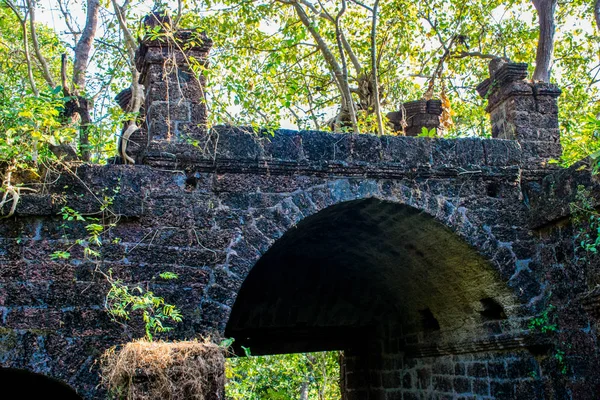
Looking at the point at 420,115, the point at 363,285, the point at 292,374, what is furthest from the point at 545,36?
the point at 292,374

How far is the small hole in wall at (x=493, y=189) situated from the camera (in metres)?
5.98

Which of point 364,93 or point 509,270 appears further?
point 364,93

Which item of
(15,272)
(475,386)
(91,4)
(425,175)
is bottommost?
(475,386)

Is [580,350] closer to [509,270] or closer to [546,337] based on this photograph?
[546,337]

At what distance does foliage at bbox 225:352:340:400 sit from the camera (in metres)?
11.5

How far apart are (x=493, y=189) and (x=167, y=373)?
3741mm

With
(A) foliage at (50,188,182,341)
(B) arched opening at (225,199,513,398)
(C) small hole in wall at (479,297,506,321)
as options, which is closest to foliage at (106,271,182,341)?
(A) foliage at (50,188,182,341)

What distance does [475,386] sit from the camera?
247 inches

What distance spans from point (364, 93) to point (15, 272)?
25.3 feet

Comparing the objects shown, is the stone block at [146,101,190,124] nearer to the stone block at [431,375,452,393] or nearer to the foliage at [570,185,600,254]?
the foliage at [570,185,600,254]

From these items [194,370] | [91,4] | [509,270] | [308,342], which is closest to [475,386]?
[509,270]

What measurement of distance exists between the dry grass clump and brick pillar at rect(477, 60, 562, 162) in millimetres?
3963

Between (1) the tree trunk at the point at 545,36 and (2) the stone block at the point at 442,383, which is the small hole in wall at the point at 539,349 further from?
(1) the tree trunk at the point at 545,36

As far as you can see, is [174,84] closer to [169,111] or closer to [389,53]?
[169,111]
